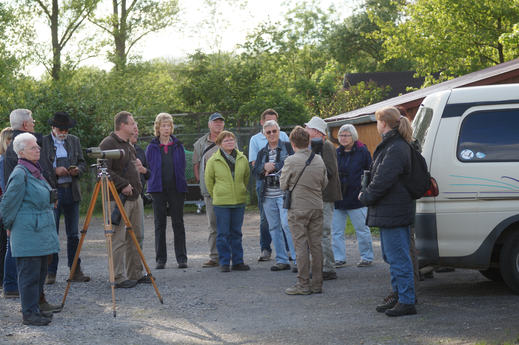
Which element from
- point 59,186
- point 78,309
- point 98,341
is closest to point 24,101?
point 59,186

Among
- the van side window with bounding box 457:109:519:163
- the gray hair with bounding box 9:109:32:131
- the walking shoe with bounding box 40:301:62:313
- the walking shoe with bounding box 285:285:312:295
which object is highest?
the gray hair with bounding box 9:109:32:131

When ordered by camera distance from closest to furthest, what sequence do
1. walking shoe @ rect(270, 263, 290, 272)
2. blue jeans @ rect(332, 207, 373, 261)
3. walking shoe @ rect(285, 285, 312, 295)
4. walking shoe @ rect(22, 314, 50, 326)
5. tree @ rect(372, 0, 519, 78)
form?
1. walking shoe @ rect(22, 314, 50, 326)
2. walking shoe @ rect(285, 285, 312, 295)
3. walking shoe @ rect(270, 263, 290, 272)
4. blue jeans @ rect(332, 207, 373, 261)
5. tree @ rect(372, 0, 519, 78)

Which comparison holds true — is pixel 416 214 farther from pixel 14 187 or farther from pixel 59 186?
pixel 59 186

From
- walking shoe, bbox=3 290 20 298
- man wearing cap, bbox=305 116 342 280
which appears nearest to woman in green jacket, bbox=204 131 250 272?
man wearing cap, bbox=305 116 342 280

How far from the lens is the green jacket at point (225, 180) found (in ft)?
25.5

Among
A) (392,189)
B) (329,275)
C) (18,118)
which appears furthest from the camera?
(329,275)

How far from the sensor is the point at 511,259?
18.4 ft

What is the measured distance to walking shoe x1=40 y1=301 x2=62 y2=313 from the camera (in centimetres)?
564

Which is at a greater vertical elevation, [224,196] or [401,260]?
[224,196]

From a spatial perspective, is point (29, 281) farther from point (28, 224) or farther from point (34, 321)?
point (28, 224)

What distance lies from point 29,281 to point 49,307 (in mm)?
613

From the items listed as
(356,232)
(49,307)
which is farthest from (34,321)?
(356,232)

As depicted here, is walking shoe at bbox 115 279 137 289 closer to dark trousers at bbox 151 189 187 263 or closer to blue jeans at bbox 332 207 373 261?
dark trousers at bbox 151 189 187 263

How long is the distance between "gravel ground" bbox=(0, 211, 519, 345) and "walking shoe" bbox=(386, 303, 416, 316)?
7 centimetres
